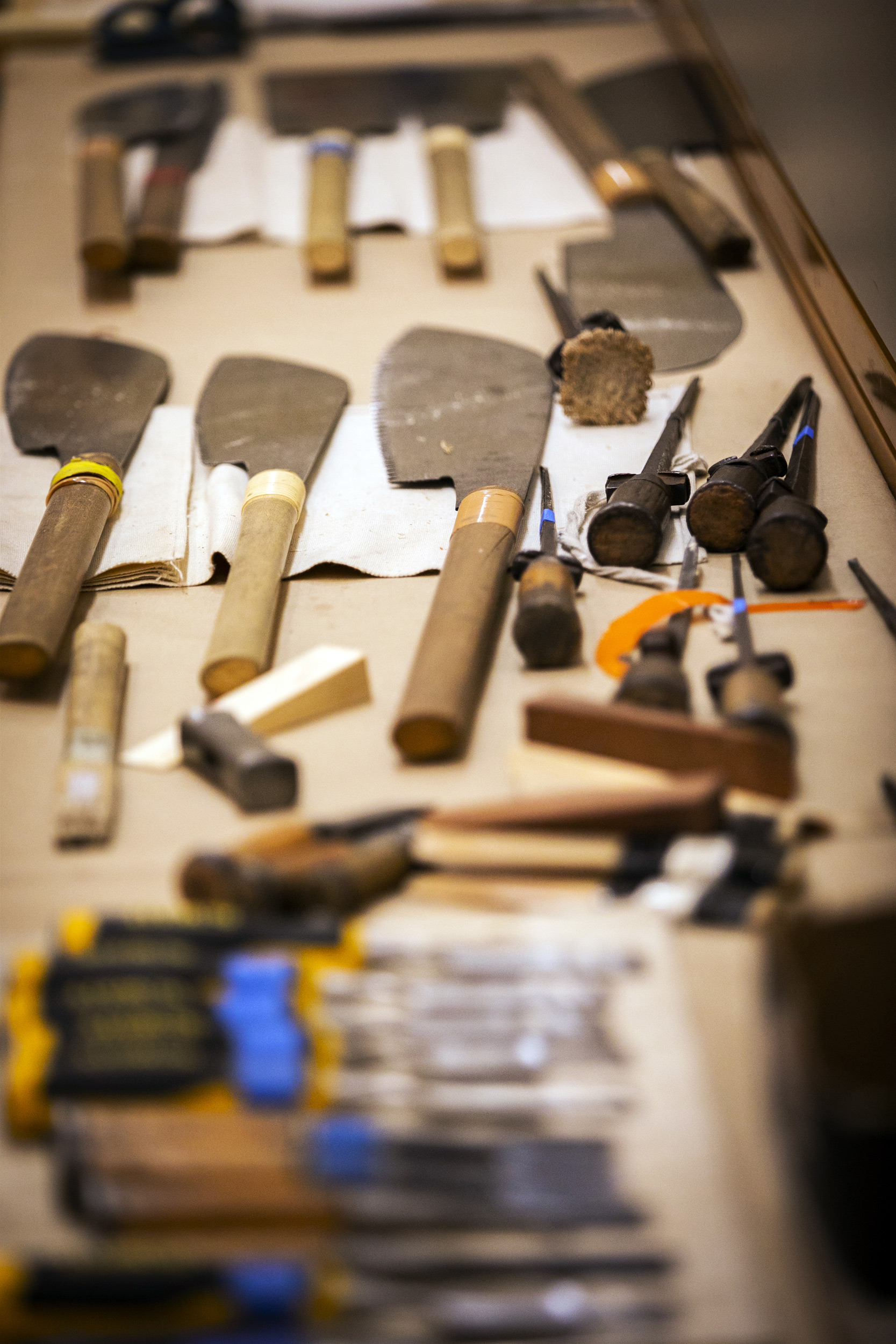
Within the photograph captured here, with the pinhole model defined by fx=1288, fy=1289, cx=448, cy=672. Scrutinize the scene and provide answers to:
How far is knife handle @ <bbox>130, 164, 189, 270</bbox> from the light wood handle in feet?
4.10

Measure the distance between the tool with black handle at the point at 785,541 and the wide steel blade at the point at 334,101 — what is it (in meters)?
1.86

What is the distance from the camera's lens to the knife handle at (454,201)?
2551mm

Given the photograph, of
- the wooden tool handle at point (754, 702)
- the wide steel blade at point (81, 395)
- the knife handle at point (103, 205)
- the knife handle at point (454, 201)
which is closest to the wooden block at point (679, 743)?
the wooden tool handle at point (754, 702)

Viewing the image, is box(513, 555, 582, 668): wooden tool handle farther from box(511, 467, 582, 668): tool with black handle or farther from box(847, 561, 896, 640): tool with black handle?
box(847, 561, 896, 640): tool with black handle

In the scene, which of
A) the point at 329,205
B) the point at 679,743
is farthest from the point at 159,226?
the point at 679,743

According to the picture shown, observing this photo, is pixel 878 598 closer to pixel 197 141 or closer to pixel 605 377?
pixel 605 377

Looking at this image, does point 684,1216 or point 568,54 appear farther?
point 568,54

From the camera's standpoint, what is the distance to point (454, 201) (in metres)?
2.69

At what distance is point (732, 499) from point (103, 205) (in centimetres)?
160

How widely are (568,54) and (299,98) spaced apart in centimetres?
76

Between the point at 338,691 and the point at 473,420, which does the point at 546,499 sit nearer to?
the point at 473,420

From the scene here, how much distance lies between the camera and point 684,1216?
0.89 m

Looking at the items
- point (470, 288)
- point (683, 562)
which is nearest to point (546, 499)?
point (683, 562)

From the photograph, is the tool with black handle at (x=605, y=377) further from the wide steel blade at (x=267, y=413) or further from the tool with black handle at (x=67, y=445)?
the tool with black handle at (x=67, y=445)
